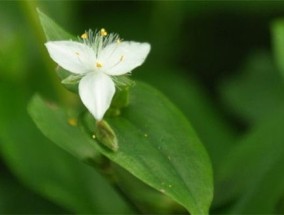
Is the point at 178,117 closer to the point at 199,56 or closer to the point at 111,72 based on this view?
the point at 111,72

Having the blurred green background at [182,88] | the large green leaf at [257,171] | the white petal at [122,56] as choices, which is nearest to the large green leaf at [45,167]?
the blurred green background at [182,88]

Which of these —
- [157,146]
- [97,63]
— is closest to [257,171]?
[157,146]

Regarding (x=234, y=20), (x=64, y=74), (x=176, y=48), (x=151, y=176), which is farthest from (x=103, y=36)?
(x=234, y=20)

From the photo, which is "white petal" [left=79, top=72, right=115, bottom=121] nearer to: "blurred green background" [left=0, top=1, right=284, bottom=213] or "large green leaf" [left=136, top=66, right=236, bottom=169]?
"blurred green background" [left=0, top=1, right=284, bottom=213]

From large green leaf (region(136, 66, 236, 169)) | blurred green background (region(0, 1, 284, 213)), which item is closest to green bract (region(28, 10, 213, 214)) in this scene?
blurred green background (region(0, 1, 284, 213))

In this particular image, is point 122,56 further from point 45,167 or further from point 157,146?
point 45,167
